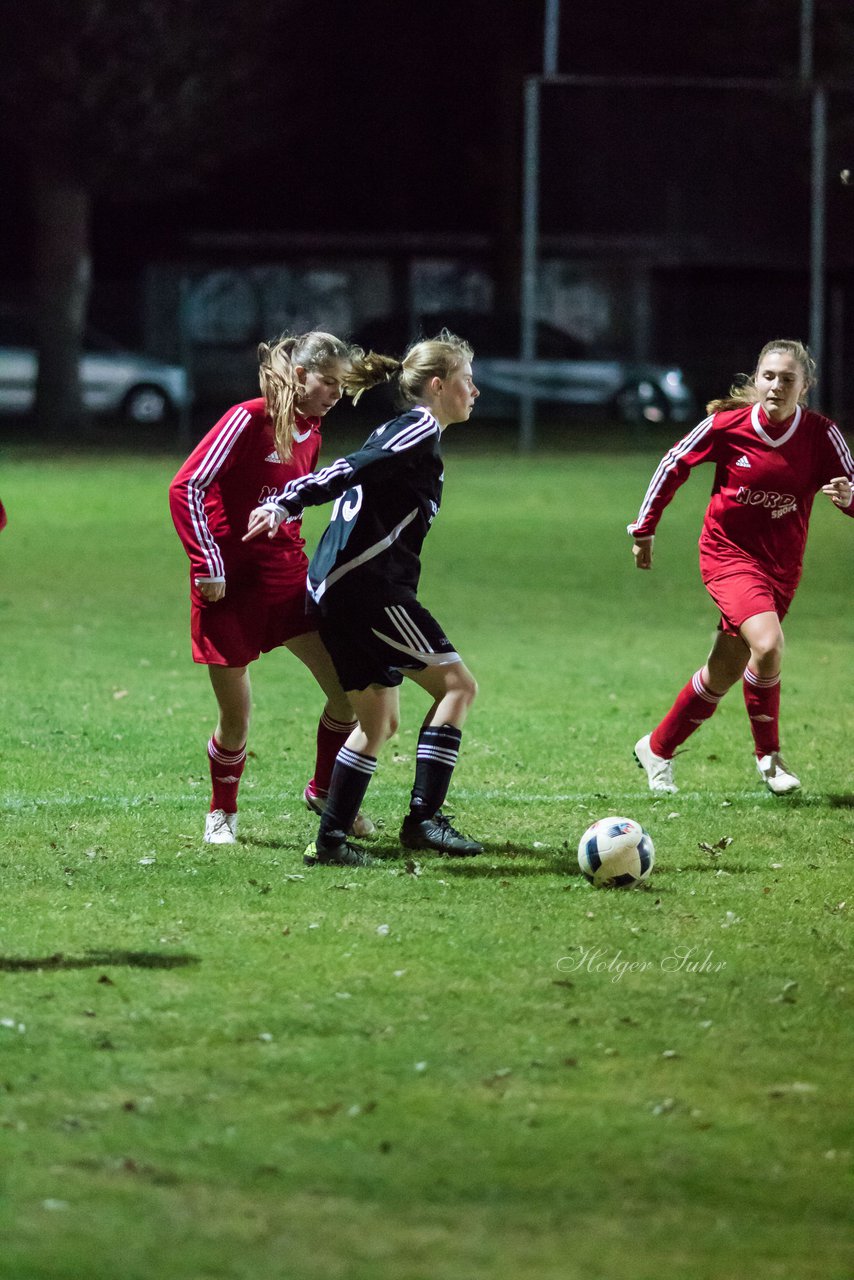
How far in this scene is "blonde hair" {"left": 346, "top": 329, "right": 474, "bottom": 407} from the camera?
6531mm

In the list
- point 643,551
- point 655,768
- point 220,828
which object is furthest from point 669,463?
point 220,828

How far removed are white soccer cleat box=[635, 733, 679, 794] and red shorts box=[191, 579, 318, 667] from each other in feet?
5.80

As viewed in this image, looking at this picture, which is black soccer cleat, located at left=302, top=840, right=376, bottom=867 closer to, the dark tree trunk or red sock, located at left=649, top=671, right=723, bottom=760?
red sock, located at left=649, top=671, right=723, bottom=760

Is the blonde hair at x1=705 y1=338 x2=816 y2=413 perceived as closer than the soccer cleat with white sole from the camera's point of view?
No

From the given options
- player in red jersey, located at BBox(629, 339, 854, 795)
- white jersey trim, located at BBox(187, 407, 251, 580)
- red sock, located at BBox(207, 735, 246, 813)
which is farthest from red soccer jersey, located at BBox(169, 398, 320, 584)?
player in red jersey, located at BBox(629, 339, 854, 795)

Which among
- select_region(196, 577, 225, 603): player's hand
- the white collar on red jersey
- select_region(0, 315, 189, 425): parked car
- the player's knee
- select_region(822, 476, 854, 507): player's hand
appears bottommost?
select_region(0, 315, 189, 425): parked car

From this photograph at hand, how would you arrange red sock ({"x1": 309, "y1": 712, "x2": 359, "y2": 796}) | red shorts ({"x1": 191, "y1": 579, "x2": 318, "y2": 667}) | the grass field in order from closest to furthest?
1. the grass field
2. red shorts ({"x1": 191, "y1": 579, "x2": 318, "y2": 667})
3. red sock ({"x1": 309, "y1": 712, "x2": 359, "y2": 796})

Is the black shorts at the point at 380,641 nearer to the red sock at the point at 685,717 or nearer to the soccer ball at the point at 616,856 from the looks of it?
the soccer ball at the point at 616,856

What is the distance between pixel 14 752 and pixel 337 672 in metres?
2.31

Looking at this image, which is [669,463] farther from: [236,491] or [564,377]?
[564,377]

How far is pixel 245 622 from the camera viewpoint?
679 centimetres

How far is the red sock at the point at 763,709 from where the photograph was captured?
7922 millimetres

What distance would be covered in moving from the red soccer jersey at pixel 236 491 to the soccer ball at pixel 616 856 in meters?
1.50

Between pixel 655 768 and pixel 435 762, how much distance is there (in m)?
1.59
